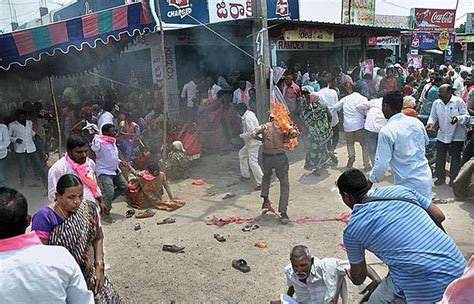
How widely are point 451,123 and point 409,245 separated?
4.98 metres

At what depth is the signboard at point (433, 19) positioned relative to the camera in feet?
91.7

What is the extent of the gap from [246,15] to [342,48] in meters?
8.46

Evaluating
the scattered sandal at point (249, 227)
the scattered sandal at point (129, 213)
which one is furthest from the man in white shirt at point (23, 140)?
the scattered sandal at point (249, 227)

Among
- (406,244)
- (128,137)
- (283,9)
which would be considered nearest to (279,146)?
(406,244)

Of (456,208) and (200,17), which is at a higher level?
(200,17)

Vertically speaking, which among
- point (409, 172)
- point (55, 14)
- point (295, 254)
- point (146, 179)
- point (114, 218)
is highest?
point (55, 14)

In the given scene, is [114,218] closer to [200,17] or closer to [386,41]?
[200,17]

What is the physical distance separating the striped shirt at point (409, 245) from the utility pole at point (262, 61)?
5858 mm

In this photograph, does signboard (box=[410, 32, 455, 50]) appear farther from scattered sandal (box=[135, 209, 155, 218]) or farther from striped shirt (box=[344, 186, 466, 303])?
striped shirt (box=[344, 186, 466, 303])

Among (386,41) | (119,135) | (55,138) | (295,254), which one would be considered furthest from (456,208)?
(386,41)

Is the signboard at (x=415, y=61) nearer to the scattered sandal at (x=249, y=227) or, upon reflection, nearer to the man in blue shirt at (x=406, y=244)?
the scattered sandal at (x=249, y=227)

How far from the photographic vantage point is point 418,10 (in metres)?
27.8

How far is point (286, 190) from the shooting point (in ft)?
19.3

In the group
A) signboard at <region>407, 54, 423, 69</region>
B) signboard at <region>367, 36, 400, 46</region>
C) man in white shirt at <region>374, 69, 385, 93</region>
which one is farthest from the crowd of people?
signboard at <region>407, 54, 423, 69</region>
